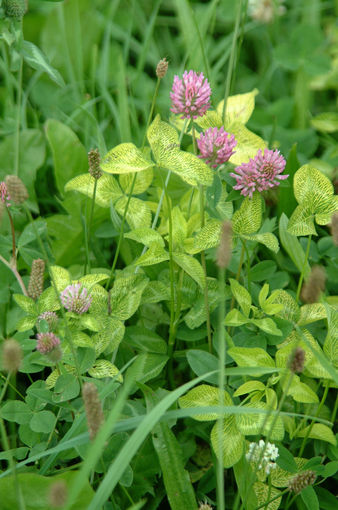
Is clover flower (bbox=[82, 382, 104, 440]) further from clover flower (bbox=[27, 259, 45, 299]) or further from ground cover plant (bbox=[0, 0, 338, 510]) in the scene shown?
clover flower (bbox=[27, 259, 45, 299])

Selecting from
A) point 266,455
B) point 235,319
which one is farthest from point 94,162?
point 266,455

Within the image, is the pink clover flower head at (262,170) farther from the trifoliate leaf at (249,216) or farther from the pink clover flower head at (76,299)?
the pink clover flower head at (76,299)

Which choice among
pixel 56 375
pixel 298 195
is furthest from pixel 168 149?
pixel 56 375

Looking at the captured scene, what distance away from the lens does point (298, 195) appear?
3.96 feet

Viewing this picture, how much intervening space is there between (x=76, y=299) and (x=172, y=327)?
24 cm

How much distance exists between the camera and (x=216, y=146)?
116 cm

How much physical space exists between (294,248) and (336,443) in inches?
17.2

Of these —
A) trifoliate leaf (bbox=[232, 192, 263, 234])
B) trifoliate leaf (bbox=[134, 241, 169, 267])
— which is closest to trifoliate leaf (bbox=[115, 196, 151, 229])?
trifoliate leaf (bbox=[134, 241, 169, 267])

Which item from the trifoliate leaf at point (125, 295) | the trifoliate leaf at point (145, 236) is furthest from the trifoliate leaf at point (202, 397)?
the trifoliate leaf at point (145, 236)

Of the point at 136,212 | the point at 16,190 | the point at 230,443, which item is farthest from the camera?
the point at 136,212

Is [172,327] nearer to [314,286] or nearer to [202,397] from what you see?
[202,397]

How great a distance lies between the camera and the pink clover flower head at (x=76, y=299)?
112cm

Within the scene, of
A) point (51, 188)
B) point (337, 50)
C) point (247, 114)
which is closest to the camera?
point (247, 114)

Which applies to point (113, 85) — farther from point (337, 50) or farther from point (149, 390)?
point (149, 390)
